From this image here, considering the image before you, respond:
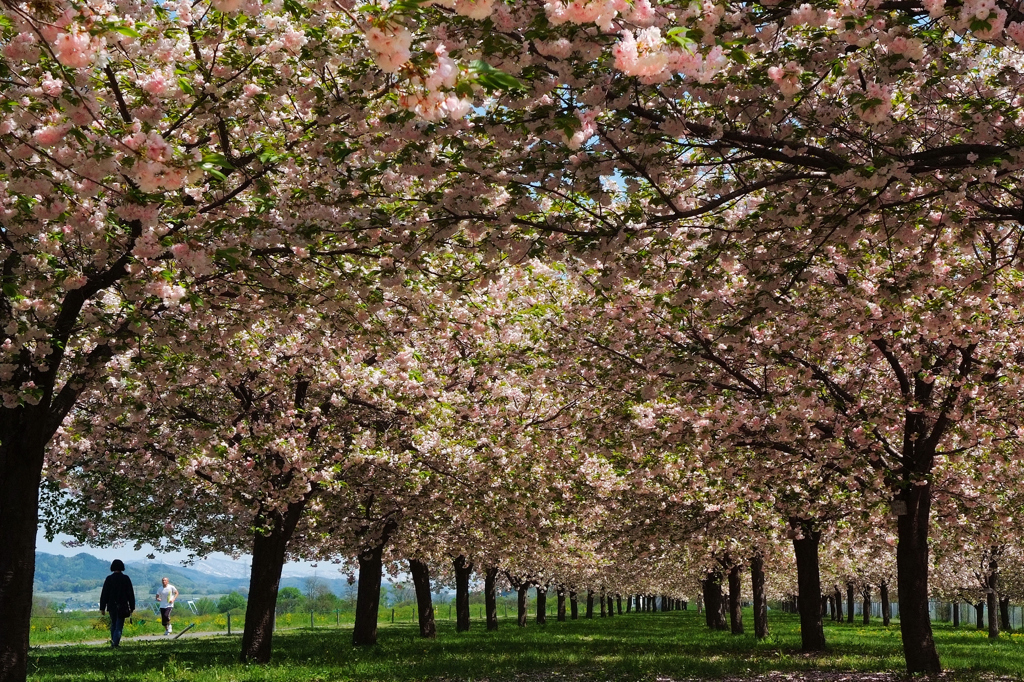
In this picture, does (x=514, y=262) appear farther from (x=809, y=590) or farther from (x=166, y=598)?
(x=166, y=598)

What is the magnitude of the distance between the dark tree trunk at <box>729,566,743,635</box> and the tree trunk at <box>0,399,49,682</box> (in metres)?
27.6

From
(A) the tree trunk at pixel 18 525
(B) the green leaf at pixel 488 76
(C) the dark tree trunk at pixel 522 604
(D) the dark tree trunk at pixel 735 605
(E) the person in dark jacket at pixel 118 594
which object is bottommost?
(C) the dark tree trunk at pixel 522 604

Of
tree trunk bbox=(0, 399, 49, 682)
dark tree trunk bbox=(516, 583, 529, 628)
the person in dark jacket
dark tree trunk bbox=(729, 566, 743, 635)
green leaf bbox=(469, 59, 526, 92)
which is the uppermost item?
green leaf bbox=(469, 59, 526, 92)

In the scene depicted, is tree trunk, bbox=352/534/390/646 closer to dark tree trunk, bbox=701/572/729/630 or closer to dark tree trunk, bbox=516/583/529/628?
dark tree trunk, bbox=701/572/729/630

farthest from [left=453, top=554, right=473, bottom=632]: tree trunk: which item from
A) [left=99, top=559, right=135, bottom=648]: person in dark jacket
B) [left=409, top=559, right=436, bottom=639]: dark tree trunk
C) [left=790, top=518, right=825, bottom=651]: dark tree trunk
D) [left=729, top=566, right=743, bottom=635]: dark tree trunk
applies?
[left=790, top=518, right=825, bottom=651]: dark tree trunk

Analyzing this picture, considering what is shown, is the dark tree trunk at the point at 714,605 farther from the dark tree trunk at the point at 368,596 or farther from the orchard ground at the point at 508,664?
the dark tree trunk at the point at 368,596

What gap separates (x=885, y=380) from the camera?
15578 mm

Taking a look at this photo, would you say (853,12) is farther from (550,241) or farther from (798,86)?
(550,241)

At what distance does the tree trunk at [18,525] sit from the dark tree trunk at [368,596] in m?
15.0

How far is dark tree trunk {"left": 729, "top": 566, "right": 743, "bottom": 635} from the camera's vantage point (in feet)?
109

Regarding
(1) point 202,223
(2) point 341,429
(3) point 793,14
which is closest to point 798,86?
(3) point 793,14

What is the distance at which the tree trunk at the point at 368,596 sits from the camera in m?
24.5

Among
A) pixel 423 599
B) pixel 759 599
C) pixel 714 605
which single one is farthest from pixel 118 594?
pixel 714 605

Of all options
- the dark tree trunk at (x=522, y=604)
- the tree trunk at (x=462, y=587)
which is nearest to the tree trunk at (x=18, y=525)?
the tree trunk at (x=462, y=587)
